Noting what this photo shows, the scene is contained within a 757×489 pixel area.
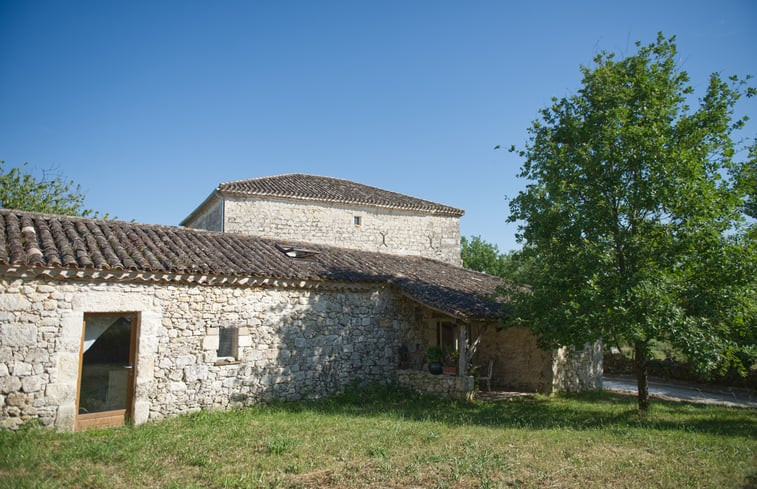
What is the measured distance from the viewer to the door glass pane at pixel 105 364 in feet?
28.3

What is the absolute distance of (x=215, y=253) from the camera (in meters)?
11.0

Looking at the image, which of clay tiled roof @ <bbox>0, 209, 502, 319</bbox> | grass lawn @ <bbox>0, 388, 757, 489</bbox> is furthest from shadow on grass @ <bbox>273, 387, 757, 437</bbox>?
clay tiled roof @ <bbox>0, 209, 502, 319</bbox>

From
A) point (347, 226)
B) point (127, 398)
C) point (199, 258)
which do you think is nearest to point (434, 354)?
point (199, 258)

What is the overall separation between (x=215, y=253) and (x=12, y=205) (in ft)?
62.6

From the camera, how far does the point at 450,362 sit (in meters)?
12.7

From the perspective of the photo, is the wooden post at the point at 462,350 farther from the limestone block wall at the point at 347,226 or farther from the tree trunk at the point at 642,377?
the limestone block wall at the point at 347,226

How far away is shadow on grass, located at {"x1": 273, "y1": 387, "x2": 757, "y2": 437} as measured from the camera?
31.1 feet

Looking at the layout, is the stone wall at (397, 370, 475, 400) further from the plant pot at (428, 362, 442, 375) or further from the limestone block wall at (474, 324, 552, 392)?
the limestone block wall at (474, 324, 552, 392)

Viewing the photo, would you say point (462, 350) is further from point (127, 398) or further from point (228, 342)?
point (127, 398)

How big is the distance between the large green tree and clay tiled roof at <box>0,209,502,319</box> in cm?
262

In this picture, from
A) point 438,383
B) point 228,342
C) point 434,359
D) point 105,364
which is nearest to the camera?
point 105,364

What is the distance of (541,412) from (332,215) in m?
12.1

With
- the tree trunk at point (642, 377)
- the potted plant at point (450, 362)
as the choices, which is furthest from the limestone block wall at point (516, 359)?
the tree trunk at point (642, 377)

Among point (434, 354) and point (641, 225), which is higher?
point (641, 225)
